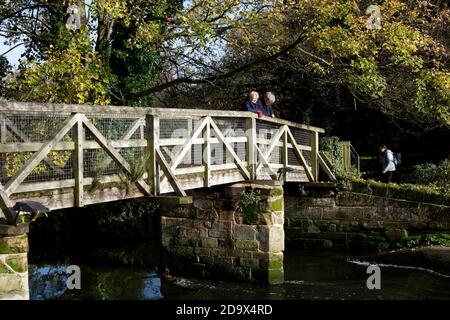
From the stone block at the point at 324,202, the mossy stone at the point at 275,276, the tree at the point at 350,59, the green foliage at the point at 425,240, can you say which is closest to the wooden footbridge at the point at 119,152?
the mossy stone at the point at 275,276

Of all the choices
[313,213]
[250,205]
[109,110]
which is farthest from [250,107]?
[109,110]

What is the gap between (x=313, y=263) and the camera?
14.2 m

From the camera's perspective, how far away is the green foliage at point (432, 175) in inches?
664

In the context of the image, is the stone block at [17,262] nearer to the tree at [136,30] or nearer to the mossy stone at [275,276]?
the mossy stone at [275,276]

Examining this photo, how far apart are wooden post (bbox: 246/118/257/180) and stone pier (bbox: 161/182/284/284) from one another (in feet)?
0.92

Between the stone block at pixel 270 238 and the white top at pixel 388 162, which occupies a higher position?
the white top at pixel 388 162

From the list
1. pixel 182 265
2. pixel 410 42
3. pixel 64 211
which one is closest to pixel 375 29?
pixel 410 42

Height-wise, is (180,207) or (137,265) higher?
(180,207)

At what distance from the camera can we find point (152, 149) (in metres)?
8.85

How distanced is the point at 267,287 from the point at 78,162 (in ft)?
18.4

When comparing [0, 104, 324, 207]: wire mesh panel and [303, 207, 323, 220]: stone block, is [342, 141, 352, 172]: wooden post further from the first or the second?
[0, 104, 324, 207]: wire mesh panel

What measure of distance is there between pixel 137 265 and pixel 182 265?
1994 mm

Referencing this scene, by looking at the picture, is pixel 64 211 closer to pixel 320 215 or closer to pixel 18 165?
pixel 320 215

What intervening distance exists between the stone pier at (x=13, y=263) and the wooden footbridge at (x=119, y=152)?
0.15 meters
